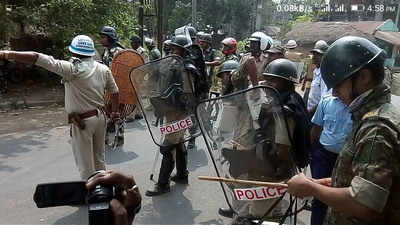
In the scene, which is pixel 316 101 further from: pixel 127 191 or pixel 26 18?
pixel 26 18

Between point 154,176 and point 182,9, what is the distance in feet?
98.0

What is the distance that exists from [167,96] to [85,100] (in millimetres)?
806

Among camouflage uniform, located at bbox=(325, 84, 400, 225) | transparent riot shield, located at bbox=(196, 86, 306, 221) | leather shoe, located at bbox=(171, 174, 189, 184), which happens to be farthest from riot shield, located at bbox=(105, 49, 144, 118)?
camouflage uniform, located at bbox=(325, 84, 400, 225)

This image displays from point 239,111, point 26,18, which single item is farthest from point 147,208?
point 26,18

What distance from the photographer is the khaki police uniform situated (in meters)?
3.93

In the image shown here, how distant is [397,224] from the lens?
1679 millimetres

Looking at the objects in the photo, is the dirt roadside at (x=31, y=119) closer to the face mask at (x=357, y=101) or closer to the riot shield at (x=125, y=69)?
the riot shield at (x=125, y=69)

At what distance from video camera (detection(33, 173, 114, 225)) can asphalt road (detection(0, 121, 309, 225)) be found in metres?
2.90

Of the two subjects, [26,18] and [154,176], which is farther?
[26,18]

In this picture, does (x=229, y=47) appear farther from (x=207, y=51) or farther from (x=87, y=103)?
(x=87, y=103)

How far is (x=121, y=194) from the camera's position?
4.06ft

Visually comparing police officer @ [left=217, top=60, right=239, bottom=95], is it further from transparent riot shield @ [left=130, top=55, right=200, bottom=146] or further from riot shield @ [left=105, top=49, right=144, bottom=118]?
riot shield @ [left=105, top=49, right=144, bottom=118]

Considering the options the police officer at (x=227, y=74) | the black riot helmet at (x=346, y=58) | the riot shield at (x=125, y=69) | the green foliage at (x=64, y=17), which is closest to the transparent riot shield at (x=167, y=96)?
the police officer at (x=227, y=74)

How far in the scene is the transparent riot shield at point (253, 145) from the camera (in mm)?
2531
